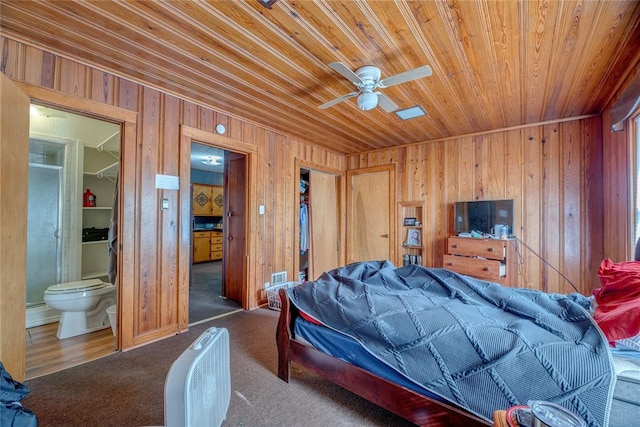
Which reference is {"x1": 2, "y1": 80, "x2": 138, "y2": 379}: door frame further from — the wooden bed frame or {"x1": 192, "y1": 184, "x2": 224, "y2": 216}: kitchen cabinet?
{"x1": 192, "y1": 184, "x2": 224, "y2": 216}: kitchen cabinet

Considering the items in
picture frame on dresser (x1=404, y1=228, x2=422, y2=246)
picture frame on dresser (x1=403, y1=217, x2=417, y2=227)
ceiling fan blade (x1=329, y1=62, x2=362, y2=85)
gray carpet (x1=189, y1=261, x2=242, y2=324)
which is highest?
ceiling fan blade (x1=329, y1=62, x2=362, y2=85)

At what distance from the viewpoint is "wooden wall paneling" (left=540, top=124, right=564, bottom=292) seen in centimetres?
334

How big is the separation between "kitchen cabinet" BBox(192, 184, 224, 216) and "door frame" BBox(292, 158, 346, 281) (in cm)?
394

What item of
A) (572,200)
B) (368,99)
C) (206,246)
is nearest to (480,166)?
(572,200)

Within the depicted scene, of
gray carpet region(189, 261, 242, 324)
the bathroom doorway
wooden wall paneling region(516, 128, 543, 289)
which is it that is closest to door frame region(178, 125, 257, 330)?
gray carpet region(189, 261, 242, 324)

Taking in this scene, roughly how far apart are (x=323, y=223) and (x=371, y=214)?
89 centimetres

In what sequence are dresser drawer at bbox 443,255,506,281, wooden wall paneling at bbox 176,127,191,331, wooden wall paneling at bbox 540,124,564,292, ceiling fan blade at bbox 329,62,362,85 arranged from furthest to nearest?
1. wooden wall paneling at bbox 540,124,564,292
2. dresser drawer at bbox 443,255,506,281
3. wooden wall paneling at bbox 176,127,191,331
4. ceiling fan blade at bbox 329,62,362,85

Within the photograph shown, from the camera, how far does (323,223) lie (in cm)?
493

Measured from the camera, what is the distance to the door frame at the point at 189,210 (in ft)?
9.39

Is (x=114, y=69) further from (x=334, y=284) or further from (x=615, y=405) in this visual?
(x=615, y=405)

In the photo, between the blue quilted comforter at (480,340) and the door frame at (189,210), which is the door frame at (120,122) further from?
the blue quilted comforter at (480,340)

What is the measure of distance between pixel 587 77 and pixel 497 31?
1268 mm

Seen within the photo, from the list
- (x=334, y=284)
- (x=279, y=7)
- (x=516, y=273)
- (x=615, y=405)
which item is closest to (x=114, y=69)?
(x=279, y=7)

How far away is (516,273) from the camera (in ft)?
11.2
